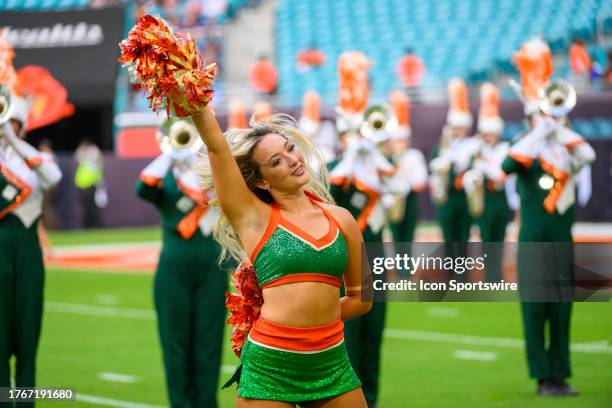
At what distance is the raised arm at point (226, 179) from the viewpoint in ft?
11.2

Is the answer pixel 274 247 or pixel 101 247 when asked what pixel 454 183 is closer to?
pixel 101 247

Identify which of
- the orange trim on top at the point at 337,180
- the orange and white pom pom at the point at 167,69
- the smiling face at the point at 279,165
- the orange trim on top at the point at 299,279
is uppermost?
the orange and white pom pom at the point at 167,69

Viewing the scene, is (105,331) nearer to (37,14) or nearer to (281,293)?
(281,293)

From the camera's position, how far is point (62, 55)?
22.4 metres

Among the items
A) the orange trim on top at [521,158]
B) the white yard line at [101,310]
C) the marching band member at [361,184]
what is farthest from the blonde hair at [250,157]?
the white yard line at [101,310]

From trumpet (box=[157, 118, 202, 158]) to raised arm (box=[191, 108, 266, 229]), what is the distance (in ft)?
8.95

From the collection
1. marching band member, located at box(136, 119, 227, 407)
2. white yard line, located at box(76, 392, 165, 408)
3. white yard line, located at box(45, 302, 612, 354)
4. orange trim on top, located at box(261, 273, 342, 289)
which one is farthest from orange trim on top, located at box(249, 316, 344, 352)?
white yard line, located at box(45, 302, 612, 354)

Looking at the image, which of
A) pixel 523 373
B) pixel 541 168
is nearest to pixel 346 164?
pixel 541 168

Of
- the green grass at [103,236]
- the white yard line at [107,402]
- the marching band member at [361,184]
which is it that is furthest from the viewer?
the green grass at [103,236]

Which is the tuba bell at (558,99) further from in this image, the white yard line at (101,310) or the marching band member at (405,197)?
the white yard line at (101,310)

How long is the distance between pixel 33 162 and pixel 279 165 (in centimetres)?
260

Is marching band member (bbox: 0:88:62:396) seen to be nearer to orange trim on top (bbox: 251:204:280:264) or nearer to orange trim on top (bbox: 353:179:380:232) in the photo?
orange trim on top (bbox: 353:179:380:232)

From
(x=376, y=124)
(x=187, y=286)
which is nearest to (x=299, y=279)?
(x=187, y=286)

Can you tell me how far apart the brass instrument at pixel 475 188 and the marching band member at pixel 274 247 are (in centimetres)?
882
